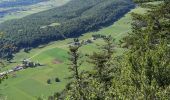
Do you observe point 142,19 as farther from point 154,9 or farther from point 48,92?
point 48,92

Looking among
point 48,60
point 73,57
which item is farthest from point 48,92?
point 73,57

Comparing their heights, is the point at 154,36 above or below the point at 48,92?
above

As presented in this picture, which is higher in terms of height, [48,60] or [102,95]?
[102,95]

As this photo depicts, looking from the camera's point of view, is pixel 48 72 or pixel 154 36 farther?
pixel 48 72

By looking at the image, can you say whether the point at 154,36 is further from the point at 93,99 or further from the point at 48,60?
the point at 48,60

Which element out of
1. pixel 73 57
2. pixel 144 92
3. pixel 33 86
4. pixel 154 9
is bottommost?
pixel 33 86

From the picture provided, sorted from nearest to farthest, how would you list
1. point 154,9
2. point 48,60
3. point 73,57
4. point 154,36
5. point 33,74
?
1. point 154,36
2. point 154,9
3. point 73,57
4. point 33,74
5. point 48,60

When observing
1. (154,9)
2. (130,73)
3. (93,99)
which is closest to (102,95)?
(93,99)

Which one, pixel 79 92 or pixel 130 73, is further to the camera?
pixel 130 73

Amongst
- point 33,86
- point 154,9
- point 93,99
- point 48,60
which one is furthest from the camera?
point 48,60
